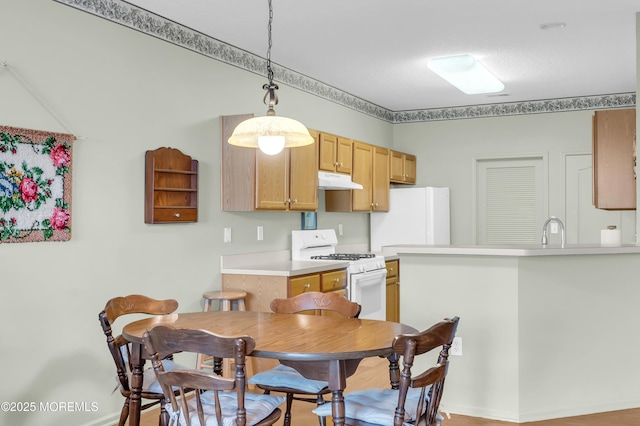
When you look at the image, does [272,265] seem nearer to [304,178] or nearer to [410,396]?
[304,178]

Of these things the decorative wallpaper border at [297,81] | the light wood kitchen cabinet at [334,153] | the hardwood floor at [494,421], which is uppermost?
the decorative wallpaper border at [297,81]

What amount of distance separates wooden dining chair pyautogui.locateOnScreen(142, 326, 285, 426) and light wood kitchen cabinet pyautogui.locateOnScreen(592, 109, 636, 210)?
3.30m

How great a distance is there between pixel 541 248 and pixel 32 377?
9.60 feet

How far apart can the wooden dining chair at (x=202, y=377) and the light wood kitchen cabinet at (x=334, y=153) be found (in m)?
3.43

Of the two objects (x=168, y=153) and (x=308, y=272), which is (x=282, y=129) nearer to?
(x=168, y=153)

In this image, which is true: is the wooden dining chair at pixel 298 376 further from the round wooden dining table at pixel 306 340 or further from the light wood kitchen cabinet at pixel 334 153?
the light wood kitchen cabinet at pixel 334 153

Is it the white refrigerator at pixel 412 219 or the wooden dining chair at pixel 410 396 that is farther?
the white refrigerator at pixel 412 219

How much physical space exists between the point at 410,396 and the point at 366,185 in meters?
4.12

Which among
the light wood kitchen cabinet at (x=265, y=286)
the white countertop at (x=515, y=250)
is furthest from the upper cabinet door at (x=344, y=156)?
the white countertop at (x=515, y=250)

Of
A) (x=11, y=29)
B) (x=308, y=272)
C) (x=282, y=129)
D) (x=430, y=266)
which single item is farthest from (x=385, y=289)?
(x=11, y=29)

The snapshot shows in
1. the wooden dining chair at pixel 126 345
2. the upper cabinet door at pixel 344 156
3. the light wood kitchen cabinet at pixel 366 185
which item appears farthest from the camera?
the light wood kitchen cabinet at pixel 366 185

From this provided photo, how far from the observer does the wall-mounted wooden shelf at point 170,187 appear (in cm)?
412

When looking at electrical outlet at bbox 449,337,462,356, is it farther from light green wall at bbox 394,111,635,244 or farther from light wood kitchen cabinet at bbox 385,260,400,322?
light green wall at bbox 394,111,635,244

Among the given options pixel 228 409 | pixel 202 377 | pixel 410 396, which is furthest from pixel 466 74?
pixel 202 377
